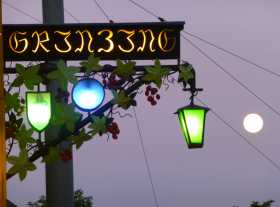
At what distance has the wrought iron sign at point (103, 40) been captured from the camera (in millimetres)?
8820

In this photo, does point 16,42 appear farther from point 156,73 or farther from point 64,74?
point 156,73

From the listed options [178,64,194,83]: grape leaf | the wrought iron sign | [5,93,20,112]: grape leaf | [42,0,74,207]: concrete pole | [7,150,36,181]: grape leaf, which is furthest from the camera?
[42,0,74,207]: concrete pole

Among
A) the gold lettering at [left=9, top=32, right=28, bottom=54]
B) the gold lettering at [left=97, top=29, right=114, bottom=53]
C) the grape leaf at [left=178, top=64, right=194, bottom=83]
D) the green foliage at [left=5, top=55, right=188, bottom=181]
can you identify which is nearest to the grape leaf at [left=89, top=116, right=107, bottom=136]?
the green foliage at [left=5, top=55, right=188, bottom=181]

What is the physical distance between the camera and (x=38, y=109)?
7.94 meters

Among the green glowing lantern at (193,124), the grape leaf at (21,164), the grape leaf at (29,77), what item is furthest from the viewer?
the green glowing lantern at (193,124)

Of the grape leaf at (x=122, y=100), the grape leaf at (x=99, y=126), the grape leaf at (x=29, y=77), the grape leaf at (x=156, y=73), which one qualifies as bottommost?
the grape leaf at (x=99, y=126)

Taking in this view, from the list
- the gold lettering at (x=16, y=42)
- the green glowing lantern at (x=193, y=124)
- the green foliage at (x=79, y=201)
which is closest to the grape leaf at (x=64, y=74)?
the gold lettering at (x=16, y=42)

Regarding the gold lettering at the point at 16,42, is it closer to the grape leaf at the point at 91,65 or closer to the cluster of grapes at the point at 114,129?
the grape leaf at the point at 91,65

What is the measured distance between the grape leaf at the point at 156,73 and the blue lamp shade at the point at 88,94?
427 millimetres

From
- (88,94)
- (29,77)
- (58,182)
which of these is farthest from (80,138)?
(58,182)

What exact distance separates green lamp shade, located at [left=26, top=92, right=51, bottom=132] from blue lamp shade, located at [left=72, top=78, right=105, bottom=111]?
0.76 ft

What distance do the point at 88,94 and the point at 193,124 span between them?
1625 mm

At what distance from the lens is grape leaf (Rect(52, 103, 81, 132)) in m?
7.77

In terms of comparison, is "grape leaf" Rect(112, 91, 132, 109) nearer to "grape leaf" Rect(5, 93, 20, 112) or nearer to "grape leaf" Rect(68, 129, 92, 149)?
"grape leaf" Rect(68, 129, 92, 149)
